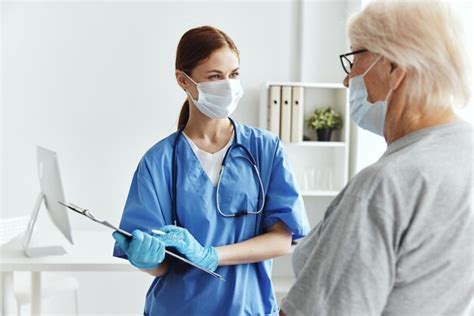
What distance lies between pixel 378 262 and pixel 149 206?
806mm

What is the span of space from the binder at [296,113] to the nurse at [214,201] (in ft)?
5.56

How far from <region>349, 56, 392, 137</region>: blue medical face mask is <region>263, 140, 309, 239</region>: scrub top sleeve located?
1.55 ft

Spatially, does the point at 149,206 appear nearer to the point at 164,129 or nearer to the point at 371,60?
the point at 371,60

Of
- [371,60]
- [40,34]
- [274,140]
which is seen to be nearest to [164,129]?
[40,34]

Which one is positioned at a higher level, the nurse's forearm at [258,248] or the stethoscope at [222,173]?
the stethoscope at [222,173]

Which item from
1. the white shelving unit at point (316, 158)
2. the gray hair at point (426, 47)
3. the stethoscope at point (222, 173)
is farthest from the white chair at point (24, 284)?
the gray hair at point (426, 47)

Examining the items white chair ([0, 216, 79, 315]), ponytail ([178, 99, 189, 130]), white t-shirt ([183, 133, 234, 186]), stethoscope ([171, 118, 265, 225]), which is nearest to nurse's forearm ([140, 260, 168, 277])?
stethoscope ([171, 118, 265, 225])

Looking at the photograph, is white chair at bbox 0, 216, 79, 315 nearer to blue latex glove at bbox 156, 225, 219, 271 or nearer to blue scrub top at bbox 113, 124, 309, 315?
blue scrub top at bbox 113, 124, 309, 315

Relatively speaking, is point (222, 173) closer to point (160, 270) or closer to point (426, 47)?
point (160, 270)

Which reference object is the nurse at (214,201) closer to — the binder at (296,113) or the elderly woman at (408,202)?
the elderly woman at (408,202)

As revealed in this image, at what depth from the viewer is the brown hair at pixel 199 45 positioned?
63.4 inches

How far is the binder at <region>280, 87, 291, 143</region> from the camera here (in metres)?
3.36

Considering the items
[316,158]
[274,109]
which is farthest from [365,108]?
[316,158]

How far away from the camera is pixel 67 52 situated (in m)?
3.44
